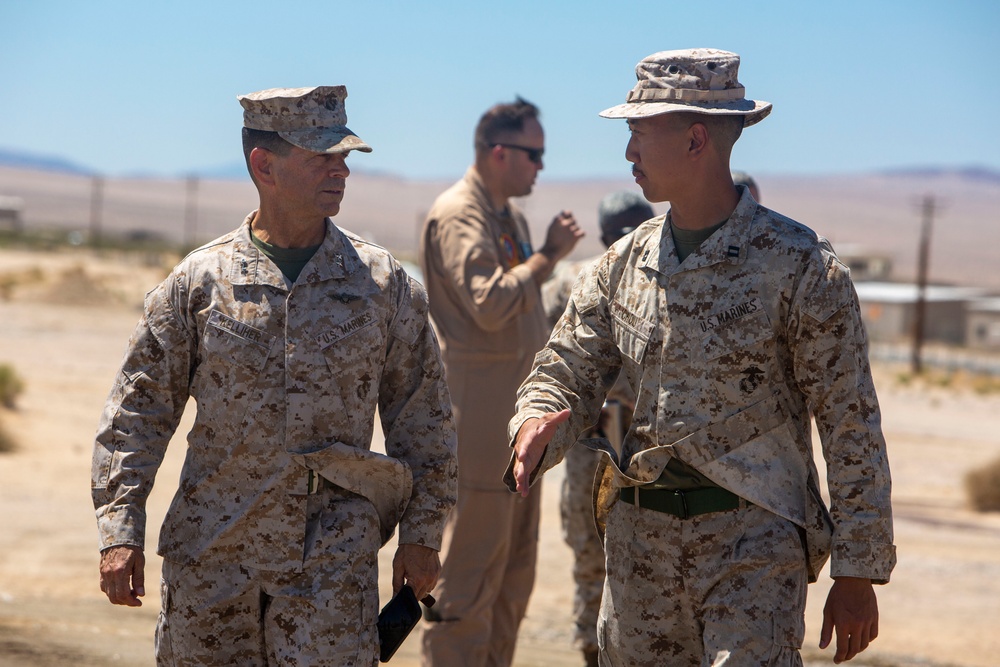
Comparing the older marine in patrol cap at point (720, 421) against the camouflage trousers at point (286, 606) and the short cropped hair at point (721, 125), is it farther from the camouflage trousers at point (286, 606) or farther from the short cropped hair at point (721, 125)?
the camouflage trousers at point (286, 606)

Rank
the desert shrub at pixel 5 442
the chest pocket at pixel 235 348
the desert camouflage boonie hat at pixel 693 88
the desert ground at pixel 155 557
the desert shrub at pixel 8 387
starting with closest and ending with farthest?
the desert camouflage boonie hat at pixel 693 88, the chest pocket at pixel 235 348, the desert ground at pixel 155 557, the desert shrub at pixel 5 442, the desert shrub at pixel 8 387

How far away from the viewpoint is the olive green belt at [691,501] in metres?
3.23

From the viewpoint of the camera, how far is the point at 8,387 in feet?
51.8

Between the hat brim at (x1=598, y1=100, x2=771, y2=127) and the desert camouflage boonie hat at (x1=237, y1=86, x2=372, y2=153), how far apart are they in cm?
72

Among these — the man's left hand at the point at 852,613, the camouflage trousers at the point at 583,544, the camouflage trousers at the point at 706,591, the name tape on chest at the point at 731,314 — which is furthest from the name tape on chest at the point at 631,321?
the camouflage trousers at the point at 583,544

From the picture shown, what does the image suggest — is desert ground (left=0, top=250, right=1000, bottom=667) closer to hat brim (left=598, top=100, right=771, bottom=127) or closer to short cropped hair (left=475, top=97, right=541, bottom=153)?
short cropped hair (left=475, top=97, right=541, bottom=153)

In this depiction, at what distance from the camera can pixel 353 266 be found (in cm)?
359

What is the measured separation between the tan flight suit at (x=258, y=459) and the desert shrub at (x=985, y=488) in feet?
Result: 41.3

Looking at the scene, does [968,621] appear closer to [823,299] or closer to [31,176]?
[823,299]

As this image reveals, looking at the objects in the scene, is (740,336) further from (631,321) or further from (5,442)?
(5,442)

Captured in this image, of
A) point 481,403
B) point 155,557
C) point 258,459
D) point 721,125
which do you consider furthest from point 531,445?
point 155,557

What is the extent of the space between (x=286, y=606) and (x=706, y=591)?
1083 millimetres

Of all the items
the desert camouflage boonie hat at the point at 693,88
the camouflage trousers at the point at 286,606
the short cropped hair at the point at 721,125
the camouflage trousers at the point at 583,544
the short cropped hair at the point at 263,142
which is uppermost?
the desert camouflage boonie hat at the point at 693,88

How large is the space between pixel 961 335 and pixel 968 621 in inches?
2085
